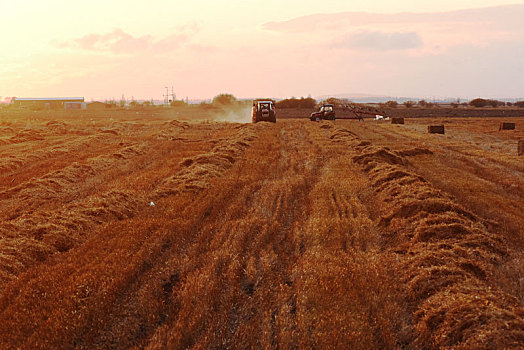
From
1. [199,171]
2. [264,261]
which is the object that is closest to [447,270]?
[264,261]

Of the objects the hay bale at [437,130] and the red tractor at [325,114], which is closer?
the hay bale at [437,130]

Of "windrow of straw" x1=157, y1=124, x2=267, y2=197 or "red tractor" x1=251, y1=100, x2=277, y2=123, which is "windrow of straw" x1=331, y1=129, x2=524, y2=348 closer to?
"windrow of straw" x1=157, y1=124, x2=267, y2=197

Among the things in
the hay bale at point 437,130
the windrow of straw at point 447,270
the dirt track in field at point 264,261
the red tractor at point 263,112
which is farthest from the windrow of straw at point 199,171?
the red tractor at point 263,112

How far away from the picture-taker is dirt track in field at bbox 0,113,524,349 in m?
4.98

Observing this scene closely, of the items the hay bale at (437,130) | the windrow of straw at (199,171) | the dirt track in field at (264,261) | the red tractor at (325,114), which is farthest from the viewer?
the red tractor at (325,114)

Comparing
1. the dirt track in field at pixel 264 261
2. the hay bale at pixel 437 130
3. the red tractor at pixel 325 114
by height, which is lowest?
the dirt track in field at pixel 264 261

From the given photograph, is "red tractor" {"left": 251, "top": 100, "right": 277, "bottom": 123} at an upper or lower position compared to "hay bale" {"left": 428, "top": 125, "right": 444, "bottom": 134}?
upper

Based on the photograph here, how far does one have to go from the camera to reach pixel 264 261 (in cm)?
704

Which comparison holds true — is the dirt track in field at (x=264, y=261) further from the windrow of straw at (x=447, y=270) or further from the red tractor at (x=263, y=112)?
the red tractor at (x=263, y=112)

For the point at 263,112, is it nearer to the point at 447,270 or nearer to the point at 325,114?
the point at 325,114

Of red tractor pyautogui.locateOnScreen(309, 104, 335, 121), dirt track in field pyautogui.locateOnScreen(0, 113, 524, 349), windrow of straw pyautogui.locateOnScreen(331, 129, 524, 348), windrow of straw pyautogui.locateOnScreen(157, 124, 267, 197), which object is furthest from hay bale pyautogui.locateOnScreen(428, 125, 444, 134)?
windrow of straw pyautogui.locateOnScreen(331, 129, 524, 348)

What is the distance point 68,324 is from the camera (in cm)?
513

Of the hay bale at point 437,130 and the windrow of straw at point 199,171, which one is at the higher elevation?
the hay bale at point 437,130

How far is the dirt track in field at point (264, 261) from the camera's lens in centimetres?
498
